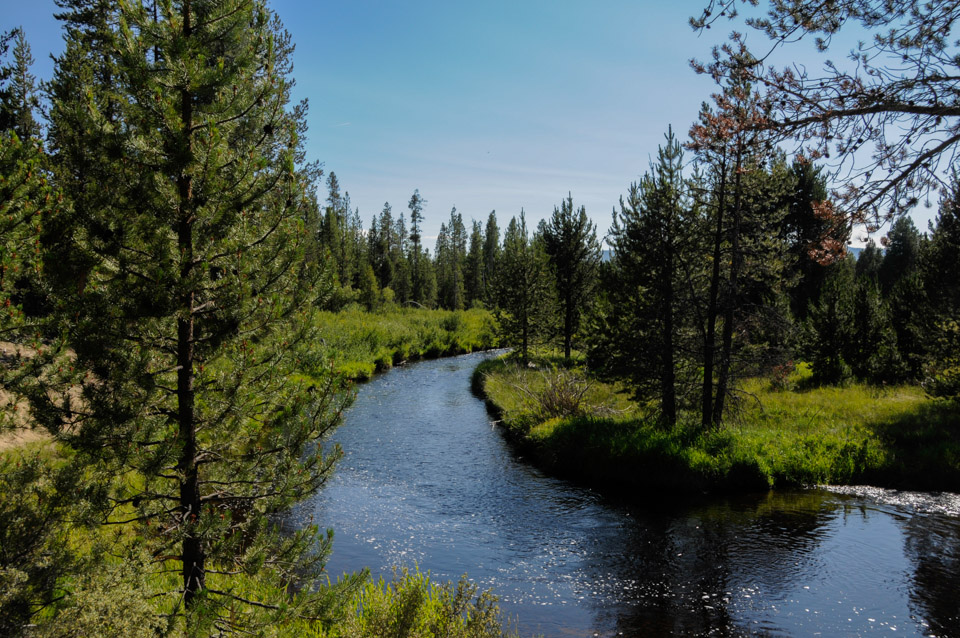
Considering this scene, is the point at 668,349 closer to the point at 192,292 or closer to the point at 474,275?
the point at 192,292

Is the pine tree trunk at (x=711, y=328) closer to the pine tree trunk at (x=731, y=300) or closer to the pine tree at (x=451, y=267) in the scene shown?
the pine tree trunk at (x=731, y=300)

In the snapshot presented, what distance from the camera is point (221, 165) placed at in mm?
4832

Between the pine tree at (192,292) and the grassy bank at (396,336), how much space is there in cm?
2161

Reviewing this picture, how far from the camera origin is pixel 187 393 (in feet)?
16.7

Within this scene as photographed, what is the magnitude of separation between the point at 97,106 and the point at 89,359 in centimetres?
219

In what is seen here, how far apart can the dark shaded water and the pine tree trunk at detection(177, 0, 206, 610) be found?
9.89ft

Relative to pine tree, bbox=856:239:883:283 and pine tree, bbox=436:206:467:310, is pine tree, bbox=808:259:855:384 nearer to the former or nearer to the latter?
pine tree, bbox=856:239:883:283

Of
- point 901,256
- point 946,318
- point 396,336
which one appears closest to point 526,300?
point 396,336

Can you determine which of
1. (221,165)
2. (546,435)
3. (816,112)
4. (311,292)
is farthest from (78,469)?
(546,435)

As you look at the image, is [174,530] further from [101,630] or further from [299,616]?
[299,616]

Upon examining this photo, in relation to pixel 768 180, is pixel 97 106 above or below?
below

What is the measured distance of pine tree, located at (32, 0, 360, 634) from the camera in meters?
4.50

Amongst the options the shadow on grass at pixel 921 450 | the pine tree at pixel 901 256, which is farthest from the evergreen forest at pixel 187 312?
the pine tree at pixel 901 256

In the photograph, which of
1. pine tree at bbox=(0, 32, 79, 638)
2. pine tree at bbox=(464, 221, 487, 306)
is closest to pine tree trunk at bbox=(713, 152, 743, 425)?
pine tree at bbox=(0, 32, 79, 638)
